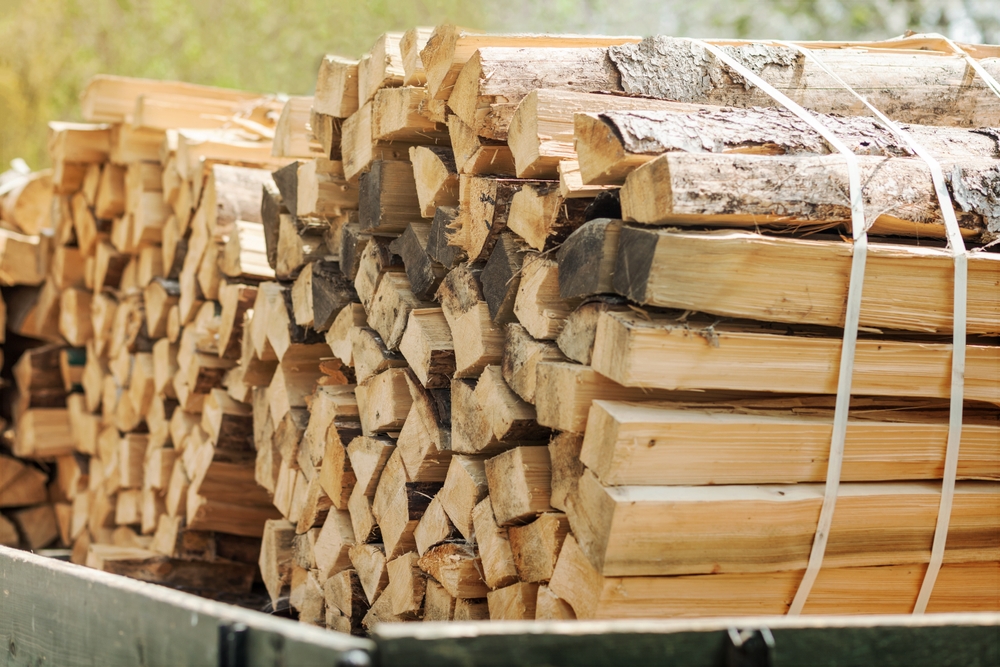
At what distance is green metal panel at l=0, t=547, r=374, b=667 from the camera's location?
0.99 metres

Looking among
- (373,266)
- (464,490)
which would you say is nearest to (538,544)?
(464,490)

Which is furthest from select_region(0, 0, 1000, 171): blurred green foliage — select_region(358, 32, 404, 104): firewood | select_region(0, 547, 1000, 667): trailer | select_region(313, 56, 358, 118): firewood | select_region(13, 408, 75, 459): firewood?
select_region(0, 547, 1000, 667): trailer

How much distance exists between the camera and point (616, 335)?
5.00 feet

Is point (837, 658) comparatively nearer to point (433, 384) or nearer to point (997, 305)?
point (997, 305)

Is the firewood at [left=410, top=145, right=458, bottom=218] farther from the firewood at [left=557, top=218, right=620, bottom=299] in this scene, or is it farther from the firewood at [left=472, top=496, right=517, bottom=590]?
the firewood at [left=472, top=496, right=517, bottom=590]

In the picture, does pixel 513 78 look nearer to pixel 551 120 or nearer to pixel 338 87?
pixel 551 120

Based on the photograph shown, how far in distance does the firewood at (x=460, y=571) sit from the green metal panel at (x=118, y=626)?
765mm

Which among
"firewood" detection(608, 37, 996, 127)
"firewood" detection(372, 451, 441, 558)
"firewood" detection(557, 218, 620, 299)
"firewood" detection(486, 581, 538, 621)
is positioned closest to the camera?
"firewood" detection(557, 218, 620, 299)

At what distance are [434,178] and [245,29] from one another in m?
12.4

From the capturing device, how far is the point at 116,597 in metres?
1.28

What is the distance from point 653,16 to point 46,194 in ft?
32.8

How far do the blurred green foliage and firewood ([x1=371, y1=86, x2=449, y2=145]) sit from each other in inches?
409

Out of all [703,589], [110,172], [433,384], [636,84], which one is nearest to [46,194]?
[110,172]

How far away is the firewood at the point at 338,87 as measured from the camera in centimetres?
263
